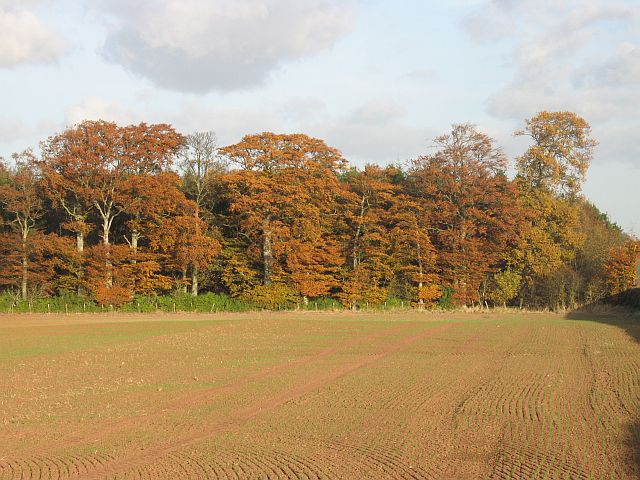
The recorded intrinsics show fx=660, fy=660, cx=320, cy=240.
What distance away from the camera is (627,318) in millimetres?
42000

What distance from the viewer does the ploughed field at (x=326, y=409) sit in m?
10.2

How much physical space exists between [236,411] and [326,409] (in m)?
1.98

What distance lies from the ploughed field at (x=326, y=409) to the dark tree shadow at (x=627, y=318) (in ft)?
0.20

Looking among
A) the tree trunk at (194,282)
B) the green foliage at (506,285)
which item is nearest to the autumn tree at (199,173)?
the tree trunk at (194,282)

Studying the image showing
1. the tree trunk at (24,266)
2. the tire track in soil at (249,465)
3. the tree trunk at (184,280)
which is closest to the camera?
the tire track in soil at (249,465)

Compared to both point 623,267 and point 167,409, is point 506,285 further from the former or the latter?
point 167,409

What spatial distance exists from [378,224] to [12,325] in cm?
2997

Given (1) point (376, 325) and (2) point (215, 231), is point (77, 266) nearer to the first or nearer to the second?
(2) point (215, 231)

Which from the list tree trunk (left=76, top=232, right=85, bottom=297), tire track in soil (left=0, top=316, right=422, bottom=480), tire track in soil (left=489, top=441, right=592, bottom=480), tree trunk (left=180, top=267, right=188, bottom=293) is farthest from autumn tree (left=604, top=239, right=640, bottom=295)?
tire track in soil (left=489, top=441, right=592, bottom=480)

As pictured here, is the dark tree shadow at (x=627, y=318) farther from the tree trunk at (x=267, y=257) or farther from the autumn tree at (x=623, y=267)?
the tree trunk at (x=267, y=257)

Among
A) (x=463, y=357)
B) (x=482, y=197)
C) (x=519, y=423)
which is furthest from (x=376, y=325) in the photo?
(x=519, y=423)

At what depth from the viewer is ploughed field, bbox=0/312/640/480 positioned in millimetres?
10227

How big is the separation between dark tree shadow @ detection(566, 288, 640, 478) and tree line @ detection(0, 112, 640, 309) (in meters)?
2.92

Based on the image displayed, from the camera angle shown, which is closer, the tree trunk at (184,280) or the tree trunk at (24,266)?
the tree trunk at (24,266)
